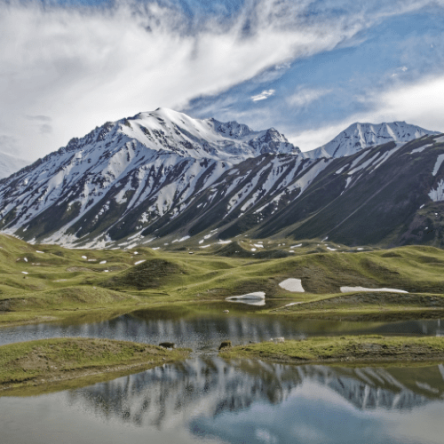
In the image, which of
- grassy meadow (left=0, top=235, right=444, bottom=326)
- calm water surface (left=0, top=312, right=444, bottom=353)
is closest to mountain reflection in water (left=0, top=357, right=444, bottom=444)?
calm water surface (left=0, top=312, right=444, bottom=353)

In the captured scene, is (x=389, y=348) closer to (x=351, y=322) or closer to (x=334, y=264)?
(x=351, y=322)

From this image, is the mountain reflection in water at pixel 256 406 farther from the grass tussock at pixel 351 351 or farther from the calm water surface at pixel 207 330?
the calm water surface at pixel 207 330

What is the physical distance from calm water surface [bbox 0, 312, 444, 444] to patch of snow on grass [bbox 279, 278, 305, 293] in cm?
6653

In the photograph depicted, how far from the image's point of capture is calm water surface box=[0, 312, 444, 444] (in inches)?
1179

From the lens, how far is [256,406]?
35281mm

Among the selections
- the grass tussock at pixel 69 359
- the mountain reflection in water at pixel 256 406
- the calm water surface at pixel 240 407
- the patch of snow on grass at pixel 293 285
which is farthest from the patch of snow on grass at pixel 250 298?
the mountain reflection in water at pixel 256 406

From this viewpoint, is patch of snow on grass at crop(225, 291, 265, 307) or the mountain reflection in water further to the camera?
patch of snow on grass at crop(225, 291, 265, 307)

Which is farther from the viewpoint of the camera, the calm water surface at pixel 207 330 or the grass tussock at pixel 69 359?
the calm water surface at pixel 207 330

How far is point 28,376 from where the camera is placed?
43.1 metres

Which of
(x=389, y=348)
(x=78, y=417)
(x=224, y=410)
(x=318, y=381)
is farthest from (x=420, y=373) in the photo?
(x=78, y=417)

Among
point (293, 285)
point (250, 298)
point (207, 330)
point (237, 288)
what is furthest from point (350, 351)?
point (237, 288)

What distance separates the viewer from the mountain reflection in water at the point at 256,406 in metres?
30.1

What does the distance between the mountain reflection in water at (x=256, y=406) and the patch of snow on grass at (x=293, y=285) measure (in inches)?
2719

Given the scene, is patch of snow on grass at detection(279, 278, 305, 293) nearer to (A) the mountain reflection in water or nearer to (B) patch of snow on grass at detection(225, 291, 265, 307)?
(B) patch of snow on grass at detection(225, 291, 265, 307)
